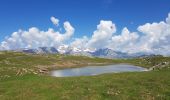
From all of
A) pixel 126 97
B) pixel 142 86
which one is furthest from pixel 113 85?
pixel 126 97

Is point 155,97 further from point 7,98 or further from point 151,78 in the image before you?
point 7,98

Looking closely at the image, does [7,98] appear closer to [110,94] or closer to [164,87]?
[110,94]

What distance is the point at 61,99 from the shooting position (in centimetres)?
3366

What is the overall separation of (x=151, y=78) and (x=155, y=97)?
12259 millimetres

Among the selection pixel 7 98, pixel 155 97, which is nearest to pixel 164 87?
pixel 155 97

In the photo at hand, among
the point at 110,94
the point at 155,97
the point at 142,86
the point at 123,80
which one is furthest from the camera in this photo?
the point at 123,80

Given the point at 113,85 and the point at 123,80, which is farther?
the point at 123,80

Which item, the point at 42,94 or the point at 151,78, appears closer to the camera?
the point at 42,94

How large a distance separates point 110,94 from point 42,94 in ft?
29.7

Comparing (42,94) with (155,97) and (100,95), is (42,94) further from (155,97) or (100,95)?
(155,97)

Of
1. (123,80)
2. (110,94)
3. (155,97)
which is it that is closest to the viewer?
(155,97)

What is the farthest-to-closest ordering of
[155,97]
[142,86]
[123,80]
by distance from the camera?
[123,80] < [142,86] < [155,97]

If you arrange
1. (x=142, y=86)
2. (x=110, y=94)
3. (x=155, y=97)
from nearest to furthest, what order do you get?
(x=155, y=97) < (x=110, y=94) < (x=142, y=86)

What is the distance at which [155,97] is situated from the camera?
33.2m
